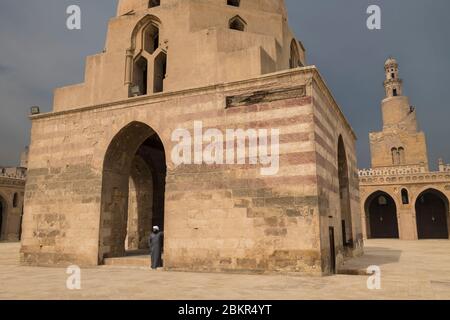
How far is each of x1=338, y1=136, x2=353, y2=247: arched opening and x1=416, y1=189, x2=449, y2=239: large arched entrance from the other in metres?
22.1

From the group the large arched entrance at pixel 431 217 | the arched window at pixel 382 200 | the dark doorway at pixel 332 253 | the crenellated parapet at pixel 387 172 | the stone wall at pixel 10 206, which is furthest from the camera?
the arched window at pixel 382 200

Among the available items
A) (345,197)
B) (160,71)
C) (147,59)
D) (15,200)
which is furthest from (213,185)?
(15,200)

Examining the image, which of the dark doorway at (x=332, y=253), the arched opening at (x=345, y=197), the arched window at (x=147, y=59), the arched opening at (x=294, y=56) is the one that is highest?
the arched opening at (x=294, y=56)

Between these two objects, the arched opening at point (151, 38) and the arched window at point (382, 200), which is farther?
the arched window at point (382, 200)

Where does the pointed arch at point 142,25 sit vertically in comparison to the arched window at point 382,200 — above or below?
above

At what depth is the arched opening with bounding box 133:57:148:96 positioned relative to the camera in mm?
11242

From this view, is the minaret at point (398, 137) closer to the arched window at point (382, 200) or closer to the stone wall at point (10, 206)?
the arched window at point (382, 200)

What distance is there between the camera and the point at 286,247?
7.80 metres

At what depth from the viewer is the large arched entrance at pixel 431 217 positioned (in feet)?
103

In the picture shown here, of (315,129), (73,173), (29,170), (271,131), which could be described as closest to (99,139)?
(73,173)

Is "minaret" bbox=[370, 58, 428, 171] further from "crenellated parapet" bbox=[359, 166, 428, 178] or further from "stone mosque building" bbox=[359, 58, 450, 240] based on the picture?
"crenellated parapet" bbox=[359, 166, 428, 178]

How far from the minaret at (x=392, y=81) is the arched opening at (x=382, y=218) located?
40.6ft

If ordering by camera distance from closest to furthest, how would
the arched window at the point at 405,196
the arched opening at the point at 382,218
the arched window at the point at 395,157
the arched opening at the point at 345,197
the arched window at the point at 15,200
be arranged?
the arched opening at the point at 345,197, the arched window at the point at 405,196, the arched window at the point at 15,200, the arched opening at the point at 382,218, the arched window at the point at 395,157

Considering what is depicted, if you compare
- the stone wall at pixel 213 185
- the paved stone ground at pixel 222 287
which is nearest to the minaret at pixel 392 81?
the stone wall at pixel 213 185
